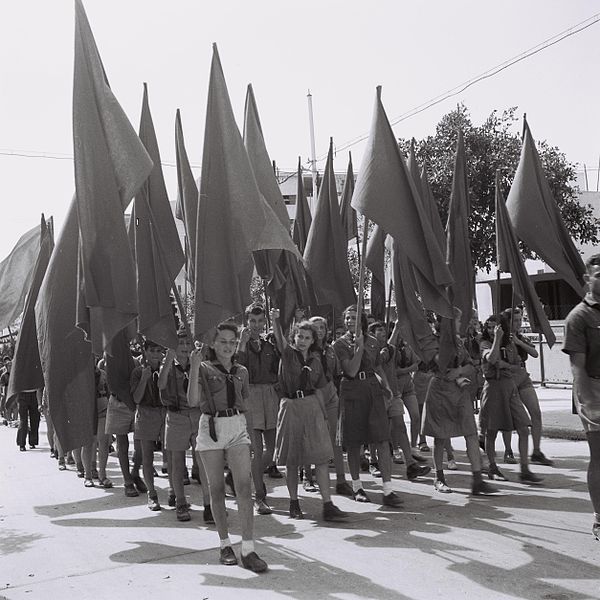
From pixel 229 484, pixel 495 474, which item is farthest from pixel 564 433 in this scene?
pixel 229 484

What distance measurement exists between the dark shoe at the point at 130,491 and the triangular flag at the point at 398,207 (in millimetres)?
4189

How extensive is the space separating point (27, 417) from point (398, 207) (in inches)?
406

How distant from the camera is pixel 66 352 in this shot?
7188 millimetres

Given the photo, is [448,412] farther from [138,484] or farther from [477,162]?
[477,162]

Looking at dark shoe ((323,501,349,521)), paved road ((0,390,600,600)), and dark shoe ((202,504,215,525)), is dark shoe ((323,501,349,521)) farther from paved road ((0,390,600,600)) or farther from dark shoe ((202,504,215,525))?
dark shoe ((202,504,215,525))

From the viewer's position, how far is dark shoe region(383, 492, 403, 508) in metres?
7.52

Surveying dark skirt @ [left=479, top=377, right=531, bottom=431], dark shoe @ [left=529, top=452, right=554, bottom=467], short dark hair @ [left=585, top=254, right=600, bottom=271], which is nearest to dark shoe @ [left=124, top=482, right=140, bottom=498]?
dark skirt @ [left=479, top=377, right=531, bottom=431]

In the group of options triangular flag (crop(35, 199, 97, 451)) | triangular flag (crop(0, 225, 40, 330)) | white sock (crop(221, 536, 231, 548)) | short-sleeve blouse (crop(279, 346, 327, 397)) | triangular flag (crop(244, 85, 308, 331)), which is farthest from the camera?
triangular flag (crop(0, 225, 40, 330))

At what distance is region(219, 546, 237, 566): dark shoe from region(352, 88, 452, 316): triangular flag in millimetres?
3128

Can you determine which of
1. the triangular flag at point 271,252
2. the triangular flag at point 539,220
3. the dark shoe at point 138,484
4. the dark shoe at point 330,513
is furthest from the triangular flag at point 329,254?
the dark shoe at point 330,513

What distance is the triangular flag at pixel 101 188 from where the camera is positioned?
20.8 ft

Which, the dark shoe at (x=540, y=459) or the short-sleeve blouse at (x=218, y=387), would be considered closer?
the short-sleeve blouse at (x=218, y=387)

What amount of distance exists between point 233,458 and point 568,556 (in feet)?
8.23

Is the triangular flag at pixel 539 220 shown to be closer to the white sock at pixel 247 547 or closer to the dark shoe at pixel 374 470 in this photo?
the dark shoe at pixel 374 470
